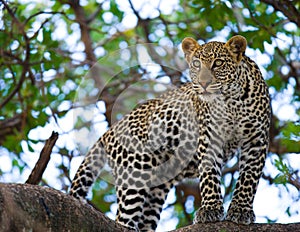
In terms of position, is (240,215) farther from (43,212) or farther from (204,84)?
(43,212)

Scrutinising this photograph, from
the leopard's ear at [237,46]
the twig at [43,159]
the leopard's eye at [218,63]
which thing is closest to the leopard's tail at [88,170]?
the twig at [43,159]

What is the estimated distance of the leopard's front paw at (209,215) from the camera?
861 centimetres

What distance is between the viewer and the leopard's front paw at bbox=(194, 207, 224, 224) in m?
8.61

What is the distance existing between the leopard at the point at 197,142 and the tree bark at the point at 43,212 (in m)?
1.96

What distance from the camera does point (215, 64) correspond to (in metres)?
8.84

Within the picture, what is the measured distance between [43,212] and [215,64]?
10.2 ft

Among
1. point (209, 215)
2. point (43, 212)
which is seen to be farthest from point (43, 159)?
point (209, 215)

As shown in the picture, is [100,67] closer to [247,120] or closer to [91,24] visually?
[91,24]

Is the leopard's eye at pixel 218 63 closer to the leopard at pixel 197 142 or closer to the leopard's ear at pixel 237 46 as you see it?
the leopard at pixel 197 142

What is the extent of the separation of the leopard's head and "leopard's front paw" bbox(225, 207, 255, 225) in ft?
4.43

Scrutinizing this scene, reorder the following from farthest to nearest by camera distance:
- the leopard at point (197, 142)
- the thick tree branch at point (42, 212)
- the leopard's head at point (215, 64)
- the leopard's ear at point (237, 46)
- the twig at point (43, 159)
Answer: the leopard's ear at point (237, 46)
the leopard at point (197, 142)
the leopard's head at point (215, 64)
the twig at point (43, 159)
the thick tree branch at point (42, 212)

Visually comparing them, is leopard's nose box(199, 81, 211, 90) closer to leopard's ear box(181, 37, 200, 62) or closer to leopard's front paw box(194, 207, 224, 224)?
leopard's ear box(181, 37, 200, 62)

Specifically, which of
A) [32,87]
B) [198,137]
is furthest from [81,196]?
[32,87]

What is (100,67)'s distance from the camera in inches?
529
